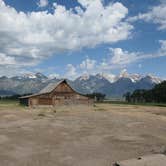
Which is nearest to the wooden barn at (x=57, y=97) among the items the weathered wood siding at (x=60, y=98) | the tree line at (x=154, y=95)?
the weathered wood siding at (x=60, y=98)

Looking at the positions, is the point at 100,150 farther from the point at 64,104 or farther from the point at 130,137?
the point at 64,104

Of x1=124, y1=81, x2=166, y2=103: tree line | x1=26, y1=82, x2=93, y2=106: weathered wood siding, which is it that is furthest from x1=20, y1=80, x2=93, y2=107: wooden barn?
x1=124, y1=81, x2=166, y2=103: tree line

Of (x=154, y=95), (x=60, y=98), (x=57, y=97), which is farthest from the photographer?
(x=154, y=95)

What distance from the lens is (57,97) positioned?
3108 inches

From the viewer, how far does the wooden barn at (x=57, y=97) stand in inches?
2995

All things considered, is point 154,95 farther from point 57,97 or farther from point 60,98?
point 57,97

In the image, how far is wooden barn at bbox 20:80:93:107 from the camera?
7606 cm

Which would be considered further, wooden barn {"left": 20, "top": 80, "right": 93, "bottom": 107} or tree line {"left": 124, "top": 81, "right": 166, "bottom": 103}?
tree line {"left": 124, "top": 81, "right": 166, "bottom": 103}

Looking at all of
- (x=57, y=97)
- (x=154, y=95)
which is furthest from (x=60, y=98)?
(x=154, y=95)

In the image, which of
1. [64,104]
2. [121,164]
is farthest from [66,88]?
[121,164]

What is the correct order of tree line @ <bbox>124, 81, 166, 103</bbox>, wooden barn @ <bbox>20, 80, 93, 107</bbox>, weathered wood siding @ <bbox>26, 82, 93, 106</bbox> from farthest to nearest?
tree line @ <bbox>124, 81, 166, 103</bbox>, weathered wood siding @ <bbox>26, 82, 93, 106</bbox>, wooden barn @ <bbox>20, 80, 93, 107</bbox>

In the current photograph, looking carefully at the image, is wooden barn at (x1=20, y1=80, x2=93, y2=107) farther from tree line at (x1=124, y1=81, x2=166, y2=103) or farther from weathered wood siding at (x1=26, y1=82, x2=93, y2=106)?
tree line at (x1=124, y1=81, x2=166, y2=103)

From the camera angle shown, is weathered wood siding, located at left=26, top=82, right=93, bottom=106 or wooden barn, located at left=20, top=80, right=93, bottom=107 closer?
wooden barn, located at left=20, top=80, right=93, bottom=107

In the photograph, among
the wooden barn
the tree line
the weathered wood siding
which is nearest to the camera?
the wooden barn
